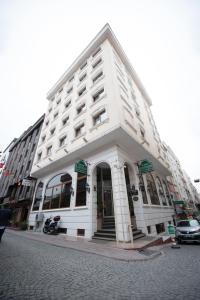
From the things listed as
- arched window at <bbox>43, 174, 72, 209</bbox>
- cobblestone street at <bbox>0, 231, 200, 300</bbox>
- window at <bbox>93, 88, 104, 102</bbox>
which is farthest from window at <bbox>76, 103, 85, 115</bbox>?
cobblestone street at <bbox>0, 231, 200, 300</bbox>

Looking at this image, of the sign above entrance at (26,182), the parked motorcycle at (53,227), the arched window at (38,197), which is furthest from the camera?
the sign above entrance at (26,182)

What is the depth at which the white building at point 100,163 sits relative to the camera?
399 inches

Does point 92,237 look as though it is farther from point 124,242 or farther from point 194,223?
point 194,223

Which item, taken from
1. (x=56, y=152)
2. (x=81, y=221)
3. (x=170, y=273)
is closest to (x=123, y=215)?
(x=81, y=221)

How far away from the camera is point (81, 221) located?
10.5 meters

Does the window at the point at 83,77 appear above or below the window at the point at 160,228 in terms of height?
above

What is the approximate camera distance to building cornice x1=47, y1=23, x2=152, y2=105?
16906mm

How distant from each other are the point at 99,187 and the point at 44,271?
28.3 feet

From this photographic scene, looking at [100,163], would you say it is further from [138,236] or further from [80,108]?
[80,108]

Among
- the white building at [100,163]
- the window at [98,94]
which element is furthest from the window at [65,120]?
the window at [98,94]

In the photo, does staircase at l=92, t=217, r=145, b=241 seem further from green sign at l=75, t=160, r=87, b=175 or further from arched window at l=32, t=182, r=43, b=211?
arched window at l=32, t=182, r=43, b=211

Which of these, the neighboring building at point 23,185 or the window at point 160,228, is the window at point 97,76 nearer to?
the neighboring building at point 23,185

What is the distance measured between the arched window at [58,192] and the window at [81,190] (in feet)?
4.06

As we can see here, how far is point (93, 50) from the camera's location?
18.1 meters
